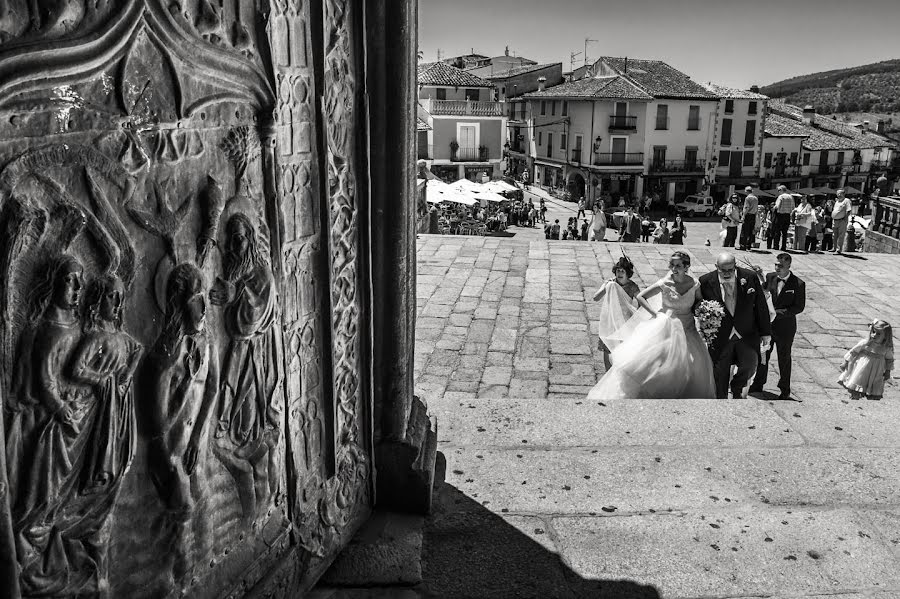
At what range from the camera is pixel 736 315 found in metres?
6.55

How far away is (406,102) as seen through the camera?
2.71m

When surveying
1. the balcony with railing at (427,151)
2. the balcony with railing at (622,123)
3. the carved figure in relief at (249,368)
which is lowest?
the balcony with railing at (427,151)

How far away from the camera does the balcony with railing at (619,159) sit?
1518 inches

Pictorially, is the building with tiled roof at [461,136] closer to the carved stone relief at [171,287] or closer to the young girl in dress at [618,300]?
the young girl in dress at [618,300]

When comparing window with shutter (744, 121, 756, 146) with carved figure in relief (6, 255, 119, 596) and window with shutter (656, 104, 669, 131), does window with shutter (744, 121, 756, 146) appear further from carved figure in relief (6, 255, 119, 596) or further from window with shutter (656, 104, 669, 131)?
carved figure in relief (6, 255, 119, 596)

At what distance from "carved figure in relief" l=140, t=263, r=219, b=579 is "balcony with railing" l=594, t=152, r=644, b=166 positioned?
124 ft

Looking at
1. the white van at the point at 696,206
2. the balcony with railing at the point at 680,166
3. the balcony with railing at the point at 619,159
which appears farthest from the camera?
the balcony with railing at the point at 680,166

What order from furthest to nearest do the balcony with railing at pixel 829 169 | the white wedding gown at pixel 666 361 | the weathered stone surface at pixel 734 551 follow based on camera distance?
the balcony with railing at pixel 829 169 < the white wedding gown at pixel 666 361 < the weathered stone surface at pixel 734 551

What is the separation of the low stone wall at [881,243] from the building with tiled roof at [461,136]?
74.6 feet

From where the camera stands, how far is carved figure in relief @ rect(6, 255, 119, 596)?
1.52 m

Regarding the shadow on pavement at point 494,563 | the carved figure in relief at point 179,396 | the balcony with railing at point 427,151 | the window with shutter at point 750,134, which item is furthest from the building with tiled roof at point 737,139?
the carved figure in relief at point 179,396

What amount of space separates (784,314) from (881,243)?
11267 millimetres

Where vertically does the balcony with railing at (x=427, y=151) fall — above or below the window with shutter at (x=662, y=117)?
below

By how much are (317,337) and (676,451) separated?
2.01 meters
